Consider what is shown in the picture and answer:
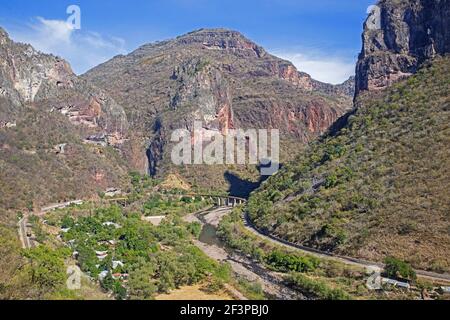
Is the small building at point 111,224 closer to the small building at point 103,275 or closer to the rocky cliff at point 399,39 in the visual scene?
the small building at point 103,275

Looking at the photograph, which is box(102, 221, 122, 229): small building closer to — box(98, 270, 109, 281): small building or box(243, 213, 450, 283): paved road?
box(243, 213, 450, 283): paved road

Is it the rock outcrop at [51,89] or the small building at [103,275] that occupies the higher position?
the rock outcrop at [51,89]

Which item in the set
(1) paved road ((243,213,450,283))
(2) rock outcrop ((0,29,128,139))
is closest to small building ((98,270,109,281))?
(1) paved road ((243,213,450,283))

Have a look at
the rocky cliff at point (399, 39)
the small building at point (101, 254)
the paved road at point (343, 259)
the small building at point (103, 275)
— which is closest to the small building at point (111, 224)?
the small building at point (101, 254)

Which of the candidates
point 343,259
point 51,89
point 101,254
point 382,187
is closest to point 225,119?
point 51,89

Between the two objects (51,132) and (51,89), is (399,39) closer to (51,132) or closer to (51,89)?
(51,132)

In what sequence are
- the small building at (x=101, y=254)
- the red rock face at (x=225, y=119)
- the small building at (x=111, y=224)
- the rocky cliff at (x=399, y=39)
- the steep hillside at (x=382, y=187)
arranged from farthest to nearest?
the red rock face at (x=225, y=119)
the rocky cliff at (x=399, y=39)
the small building at (x=111, y=224)
the small building at (x=101, y=254)
the steep hillside at (x=382, y=187)
